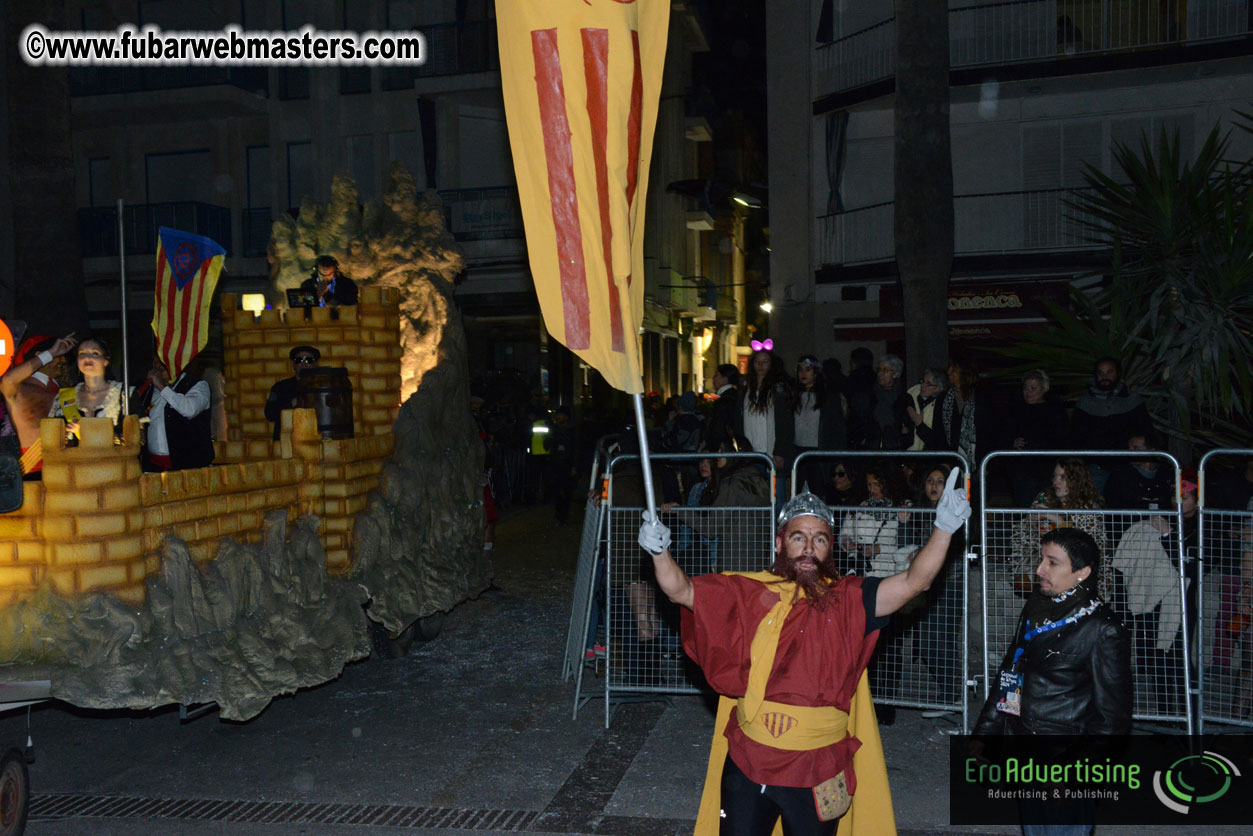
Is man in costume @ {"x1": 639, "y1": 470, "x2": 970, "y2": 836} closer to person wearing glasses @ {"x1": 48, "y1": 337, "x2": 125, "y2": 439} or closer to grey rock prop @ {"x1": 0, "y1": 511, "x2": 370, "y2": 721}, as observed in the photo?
grey rock prop @ {"x1": 0, "y1": 511, "x2": 370, "y2": 721}

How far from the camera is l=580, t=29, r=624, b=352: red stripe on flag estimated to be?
11.8 ft

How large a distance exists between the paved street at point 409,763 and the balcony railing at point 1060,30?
14.5m

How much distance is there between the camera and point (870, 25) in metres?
20.0

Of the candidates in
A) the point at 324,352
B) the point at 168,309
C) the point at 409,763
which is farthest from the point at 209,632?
the point at 324,352

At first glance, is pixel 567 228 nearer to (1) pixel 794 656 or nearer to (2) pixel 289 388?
(1) pixel 794 656

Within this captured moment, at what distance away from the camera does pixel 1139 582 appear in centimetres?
635

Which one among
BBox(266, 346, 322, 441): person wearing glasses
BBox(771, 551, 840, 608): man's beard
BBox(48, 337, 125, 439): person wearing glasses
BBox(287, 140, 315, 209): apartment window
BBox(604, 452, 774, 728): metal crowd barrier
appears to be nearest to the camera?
BBox(771, 551, 840, 608): man's beard

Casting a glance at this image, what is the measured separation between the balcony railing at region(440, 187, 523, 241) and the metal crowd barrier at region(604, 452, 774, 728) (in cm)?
1697

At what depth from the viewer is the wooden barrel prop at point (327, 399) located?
803 centimetres

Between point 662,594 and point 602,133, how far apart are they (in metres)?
4.19

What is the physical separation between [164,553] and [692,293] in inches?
1197

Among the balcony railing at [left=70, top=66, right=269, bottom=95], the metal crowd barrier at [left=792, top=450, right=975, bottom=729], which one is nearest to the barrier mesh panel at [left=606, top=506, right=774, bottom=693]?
the metal crowd barrier at [left=792, top=450, right=975, bottom=729]

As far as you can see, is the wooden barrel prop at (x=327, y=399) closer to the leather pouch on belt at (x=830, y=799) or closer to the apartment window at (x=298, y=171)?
the leather pouch on belt at (x=830, y=799)

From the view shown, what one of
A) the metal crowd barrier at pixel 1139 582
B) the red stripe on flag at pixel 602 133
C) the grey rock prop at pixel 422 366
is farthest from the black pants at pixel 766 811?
the grey rock prop at pixel 422 366
